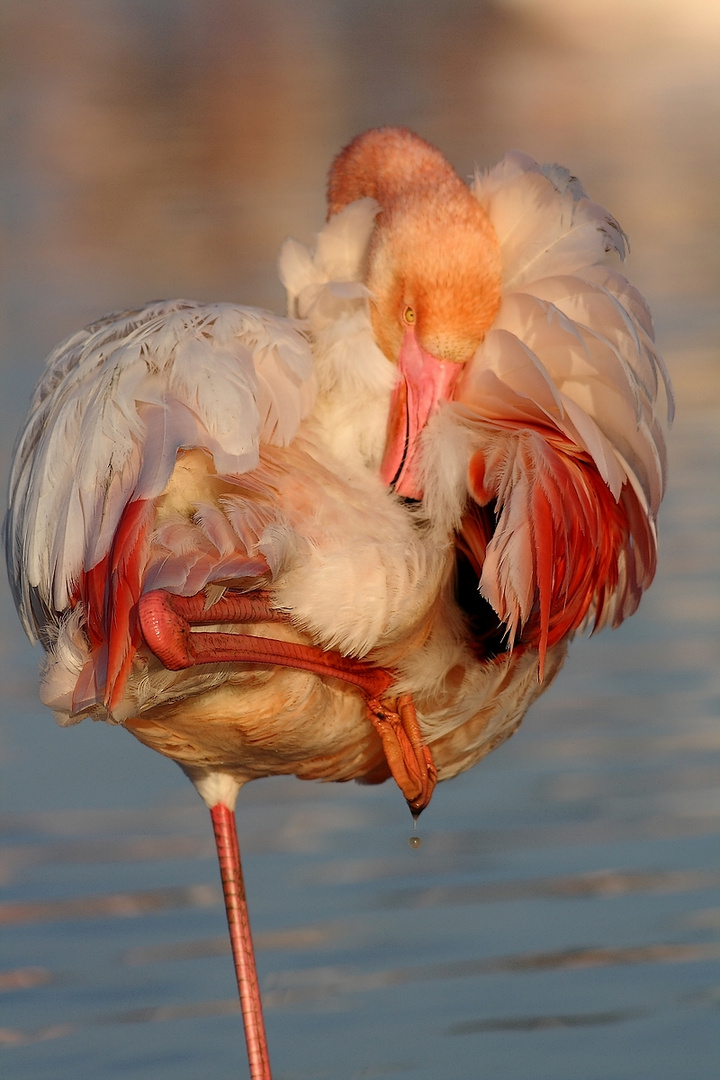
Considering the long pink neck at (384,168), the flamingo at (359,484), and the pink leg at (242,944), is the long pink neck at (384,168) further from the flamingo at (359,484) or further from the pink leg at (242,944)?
the pink leg at (242,944)

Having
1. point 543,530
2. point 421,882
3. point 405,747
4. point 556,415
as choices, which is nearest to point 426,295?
point 556,415

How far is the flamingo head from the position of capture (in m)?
2.71

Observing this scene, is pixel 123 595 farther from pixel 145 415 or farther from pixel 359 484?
pixel 359 484

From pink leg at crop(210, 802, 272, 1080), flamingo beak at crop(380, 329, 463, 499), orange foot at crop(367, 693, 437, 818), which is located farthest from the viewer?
pink leg at crop(210, 802, 272, 1080)

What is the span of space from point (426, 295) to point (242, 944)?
1.27 m

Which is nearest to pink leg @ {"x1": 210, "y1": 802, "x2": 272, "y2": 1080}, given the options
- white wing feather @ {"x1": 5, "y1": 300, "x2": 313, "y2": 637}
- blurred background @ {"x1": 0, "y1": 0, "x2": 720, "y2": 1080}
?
blurred background @ {"x1": 0, "y1": 0, "x2": 720, "y2": 1080}

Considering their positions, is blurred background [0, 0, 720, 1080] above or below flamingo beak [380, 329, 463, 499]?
below

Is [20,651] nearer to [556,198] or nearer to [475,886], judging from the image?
[475,886]

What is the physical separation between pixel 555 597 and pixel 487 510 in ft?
0.55

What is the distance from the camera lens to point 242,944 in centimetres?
328

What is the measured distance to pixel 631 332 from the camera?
2.65 m

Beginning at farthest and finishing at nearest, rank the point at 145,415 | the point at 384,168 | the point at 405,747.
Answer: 1. the point at 384,168
2. the point at 405,747
3. the point at 145,415

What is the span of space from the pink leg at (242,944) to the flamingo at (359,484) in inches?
13.3

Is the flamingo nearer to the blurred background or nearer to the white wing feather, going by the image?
the white wing feather
